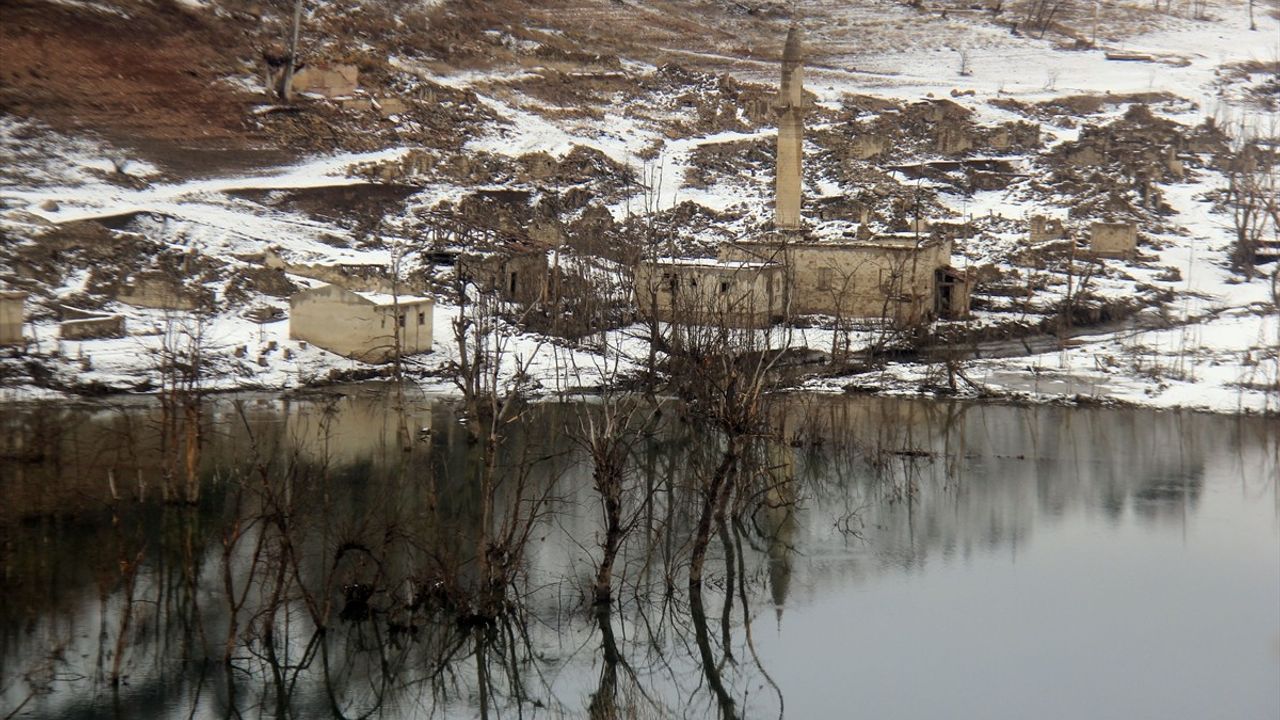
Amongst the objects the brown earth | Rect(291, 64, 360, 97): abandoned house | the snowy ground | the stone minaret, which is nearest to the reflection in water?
the snowy ground

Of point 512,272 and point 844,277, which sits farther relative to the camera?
point 512,272

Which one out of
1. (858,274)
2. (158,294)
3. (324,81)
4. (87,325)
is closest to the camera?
(87,325)

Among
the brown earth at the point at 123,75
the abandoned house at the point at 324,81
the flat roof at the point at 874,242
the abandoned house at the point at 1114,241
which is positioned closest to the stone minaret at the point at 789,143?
the flat roof at the point at 874,242

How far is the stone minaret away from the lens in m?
39.2

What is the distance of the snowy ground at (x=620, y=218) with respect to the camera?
28.1 m

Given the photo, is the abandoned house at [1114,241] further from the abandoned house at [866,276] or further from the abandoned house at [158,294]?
the abandoned house at [158,294]

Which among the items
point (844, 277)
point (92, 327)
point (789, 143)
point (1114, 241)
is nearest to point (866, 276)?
point (844, 277)

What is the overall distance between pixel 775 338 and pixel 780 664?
18.8 metres

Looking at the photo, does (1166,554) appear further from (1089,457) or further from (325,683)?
(325,683)

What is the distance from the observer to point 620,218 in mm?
45156

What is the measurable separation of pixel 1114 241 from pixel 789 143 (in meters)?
10.5

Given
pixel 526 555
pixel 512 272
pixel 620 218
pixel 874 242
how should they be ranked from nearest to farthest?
pixel 526 555
pixel 512 272
pixel 874 242
pixel 620 218

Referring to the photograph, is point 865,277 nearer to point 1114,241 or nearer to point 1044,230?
point 1044,230

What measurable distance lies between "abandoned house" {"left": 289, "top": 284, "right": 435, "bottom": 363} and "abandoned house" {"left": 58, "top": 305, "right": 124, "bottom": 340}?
353cm
